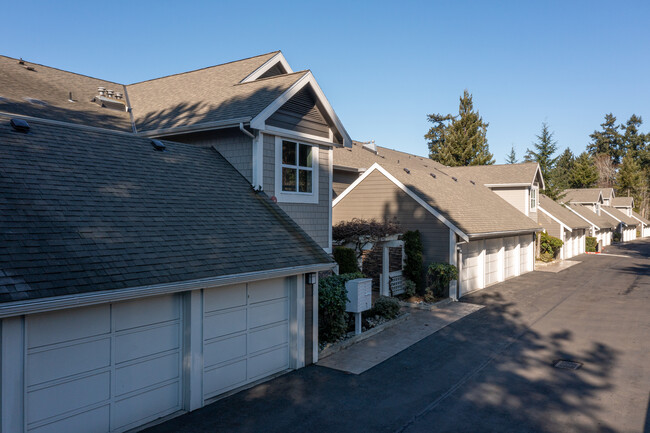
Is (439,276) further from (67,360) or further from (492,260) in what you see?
(67,360)

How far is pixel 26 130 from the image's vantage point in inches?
352

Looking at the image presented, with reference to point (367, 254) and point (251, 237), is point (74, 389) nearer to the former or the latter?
point (251, 237)

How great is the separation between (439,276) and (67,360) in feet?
47.6

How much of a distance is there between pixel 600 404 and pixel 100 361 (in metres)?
8.69

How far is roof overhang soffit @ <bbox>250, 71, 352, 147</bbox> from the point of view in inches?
464

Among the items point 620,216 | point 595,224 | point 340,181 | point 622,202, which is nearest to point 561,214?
point 595,224

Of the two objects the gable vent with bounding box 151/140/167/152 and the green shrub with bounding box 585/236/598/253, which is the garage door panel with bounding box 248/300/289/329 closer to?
the gable vent with bounding box 151/140/167/152

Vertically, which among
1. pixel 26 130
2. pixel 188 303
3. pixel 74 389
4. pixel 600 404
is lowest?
pixel 600 404

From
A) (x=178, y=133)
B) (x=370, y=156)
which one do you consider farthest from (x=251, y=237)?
(x=370, y=156)

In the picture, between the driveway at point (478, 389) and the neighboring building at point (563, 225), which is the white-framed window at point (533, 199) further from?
the driveway at point (478, 389)

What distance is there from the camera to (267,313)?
9.61m

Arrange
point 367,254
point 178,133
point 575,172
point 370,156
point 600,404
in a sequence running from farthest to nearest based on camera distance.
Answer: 1. point 575,172
2. point 370,156
3. point 367,254
4. point 178,133
5. point 600,404

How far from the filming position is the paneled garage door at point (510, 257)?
1005 inches

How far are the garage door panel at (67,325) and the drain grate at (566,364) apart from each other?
9.73 m
